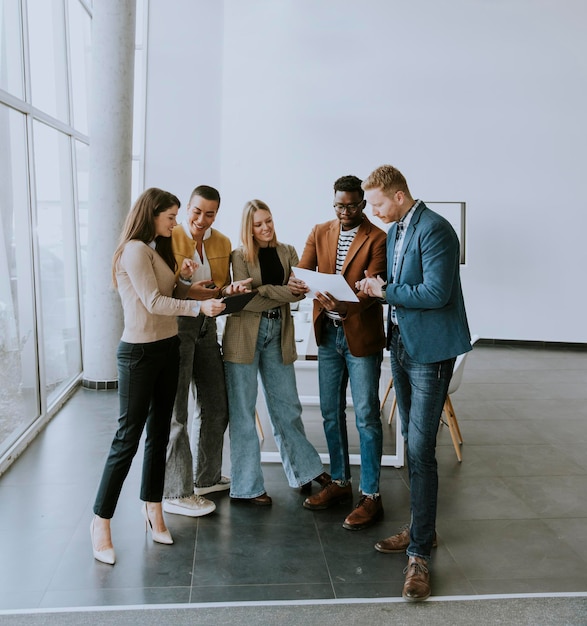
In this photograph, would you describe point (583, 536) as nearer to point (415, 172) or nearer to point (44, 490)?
point (44, 490)

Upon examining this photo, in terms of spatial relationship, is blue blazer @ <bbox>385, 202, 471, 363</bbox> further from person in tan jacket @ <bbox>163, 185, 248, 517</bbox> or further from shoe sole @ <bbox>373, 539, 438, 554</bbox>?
shoe sole @ <bbox>373, 539, 438, 554</bbox>

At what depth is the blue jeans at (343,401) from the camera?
3.54 m

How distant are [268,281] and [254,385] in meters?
0.62

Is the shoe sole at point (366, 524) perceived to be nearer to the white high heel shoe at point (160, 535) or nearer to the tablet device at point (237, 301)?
the white high heel shoe at point (160, 535)

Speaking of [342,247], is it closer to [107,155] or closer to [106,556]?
[106,556]

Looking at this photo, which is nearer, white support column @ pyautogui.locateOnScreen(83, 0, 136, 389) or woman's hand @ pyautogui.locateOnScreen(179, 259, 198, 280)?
woman's hand @ pyautogui.locateOnScreen(179, 259, 198, 280)

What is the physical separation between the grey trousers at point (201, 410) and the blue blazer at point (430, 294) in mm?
1171

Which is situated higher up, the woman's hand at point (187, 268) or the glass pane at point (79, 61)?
the glass pane at point (79, 61)

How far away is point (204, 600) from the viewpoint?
110 inches

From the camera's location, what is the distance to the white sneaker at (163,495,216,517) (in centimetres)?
366

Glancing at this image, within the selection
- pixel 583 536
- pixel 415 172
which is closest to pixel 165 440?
pixel 583 536

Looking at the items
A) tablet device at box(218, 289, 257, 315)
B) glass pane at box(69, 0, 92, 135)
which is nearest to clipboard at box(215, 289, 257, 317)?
tablet device at box(218, 289, 257, 315)

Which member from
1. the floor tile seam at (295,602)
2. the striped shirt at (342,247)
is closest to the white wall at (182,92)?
the striped shirt at (342,247)

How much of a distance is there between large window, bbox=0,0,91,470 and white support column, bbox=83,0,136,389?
35 centimetres
